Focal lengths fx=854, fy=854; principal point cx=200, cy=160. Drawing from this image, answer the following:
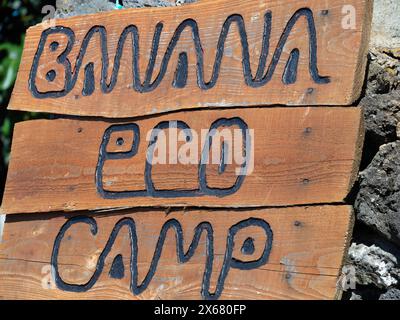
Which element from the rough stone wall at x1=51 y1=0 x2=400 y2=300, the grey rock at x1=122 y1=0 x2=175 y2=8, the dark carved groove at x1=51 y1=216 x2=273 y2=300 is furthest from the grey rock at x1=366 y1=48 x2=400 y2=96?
the grey rock at x1=122 y1=0 x2=175 y2=8

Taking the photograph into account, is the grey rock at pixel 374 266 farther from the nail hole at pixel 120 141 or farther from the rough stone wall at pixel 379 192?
the nail hole at pixel 120 141

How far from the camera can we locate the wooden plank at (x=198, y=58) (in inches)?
81.7

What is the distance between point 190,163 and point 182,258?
24 cm

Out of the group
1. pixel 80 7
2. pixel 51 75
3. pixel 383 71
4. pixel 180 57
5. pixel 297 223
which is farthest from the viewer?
pixel 80 7

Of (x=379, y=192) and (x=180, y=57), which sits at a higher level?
(x=180, y=57)

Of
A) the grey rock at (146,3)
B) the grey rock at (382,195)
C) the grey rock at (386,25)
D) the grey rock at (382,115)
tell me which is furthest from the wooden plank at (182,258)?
the grey rock at (146,3)

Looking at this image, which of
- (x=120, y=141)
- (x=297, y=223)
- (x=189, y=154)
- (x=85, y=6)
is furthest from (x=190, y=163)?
(x=85, y=6)

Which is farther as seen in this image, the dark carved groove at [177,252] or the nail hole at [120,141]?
the nail hole at [120,141]

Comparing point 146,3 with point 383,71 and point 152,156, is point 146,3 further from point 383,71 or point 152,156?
point 383,71

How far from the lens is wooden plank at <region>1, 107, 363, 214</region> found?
2029mm

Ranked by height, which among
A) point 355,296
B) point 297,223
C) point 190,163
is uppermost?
point 190,163

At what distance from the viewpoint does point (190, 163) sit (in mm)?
2172

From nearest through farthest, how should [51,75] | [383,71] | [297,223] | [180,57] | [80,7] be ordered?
[297,223] < [383,71] < [180,57] < [51,75] < [80,7]

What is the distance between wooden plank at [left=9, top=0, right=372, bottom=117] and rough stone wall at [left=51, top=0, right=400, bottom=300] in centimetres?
10
